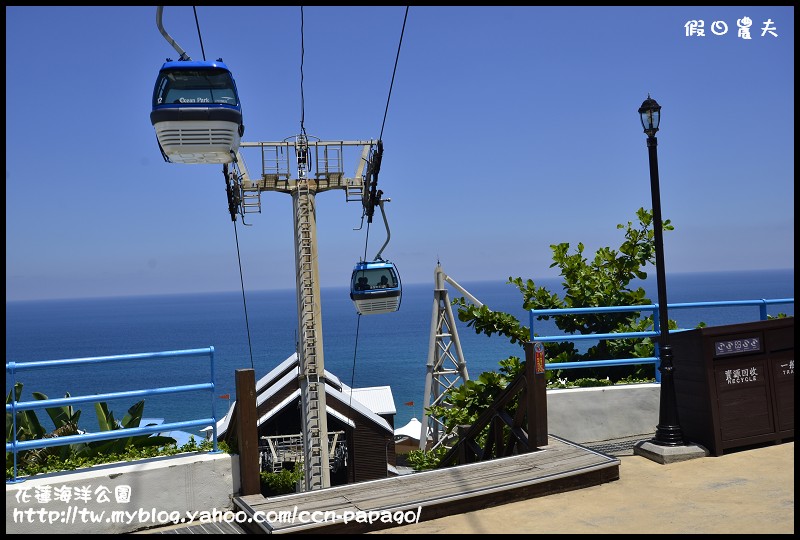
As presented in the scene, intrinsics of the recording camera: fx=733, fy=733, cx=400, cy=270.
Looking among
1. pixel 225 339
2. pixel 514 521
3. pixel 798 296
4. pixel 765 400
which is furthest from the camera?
pixel 225 339

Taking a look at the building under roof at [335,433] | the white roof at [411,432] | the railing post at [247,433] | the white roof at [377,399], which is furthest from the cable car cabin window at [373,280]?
the white roof at [411,432]

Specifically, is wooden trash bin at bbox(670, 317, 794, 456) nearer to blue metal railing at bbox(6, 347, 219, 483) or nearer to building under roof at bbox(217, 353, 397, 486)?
blue metal railing at bbox(6, 347, 219, 483)

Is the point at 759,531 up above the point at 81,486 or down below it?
below

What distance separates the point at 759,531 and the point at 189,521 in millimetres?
5340

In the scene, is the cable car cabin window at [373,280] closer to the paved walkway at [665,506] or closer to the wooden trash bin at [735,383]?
the wooden trash bin at [735,383]

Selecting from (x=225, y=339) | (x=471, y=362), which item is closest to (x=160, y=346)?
(x=225, y=339)

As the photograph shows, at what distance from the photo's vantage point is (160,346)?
17538 centimetres

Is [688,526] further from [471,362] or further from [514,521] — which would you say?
[471,362]

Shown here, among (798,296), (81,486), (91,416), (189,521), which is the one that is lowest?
(91,416)

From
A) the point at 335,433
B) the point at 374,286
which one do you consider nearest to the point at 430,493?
the point at 374,286

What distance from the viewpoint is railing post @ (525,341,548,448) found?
28.7 ft

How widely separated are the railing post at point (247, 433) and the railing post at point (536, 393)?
3.28 m

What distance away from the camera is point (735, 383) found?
8945mm

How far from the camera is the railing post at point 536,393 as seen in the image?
8750 mm
